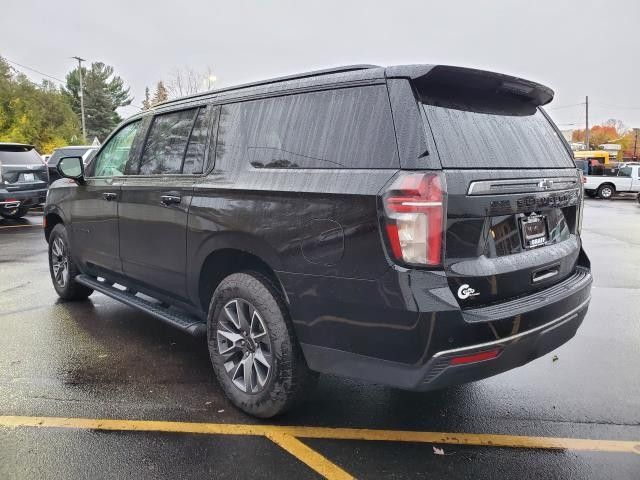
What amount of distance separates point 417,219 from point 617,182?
28.9 m

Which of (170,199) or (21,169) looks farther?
(21,169)

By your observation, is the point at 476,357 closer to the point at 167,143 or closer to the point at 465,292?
the point at 465,292

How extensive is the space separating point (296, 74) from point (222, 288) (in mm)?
1367

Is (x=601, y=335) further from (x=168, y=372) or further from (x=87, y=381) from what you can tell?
(x=87, y=381)

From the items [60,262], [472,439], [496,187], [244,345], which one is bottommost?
[472,439]

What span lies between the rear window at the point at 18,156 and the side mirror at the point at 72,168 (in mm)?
8521

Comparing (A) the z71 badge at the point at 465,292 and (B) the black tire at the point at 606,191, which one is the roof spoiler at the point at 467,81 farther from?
(B) the black tire at the point at 606,191

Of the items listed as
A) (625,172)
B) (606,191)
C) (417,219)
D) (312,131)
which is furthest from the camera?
(606,191)

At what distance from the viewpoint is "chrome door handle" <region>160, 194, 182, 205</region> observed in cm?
352

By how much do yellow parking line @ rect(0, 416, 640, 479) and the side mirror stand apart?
7.94 ft

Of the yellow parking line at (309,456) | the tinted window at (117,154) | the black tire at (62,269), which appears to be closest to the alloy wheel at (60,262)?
the black tire at (62,269)

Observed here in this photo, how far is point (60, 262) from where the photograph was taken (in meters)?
5.61

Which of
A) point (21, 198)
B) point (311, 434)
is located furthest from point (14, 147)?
point (311, 434)

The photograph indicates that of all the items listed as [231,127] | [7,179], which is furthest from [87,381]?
[7,179]
